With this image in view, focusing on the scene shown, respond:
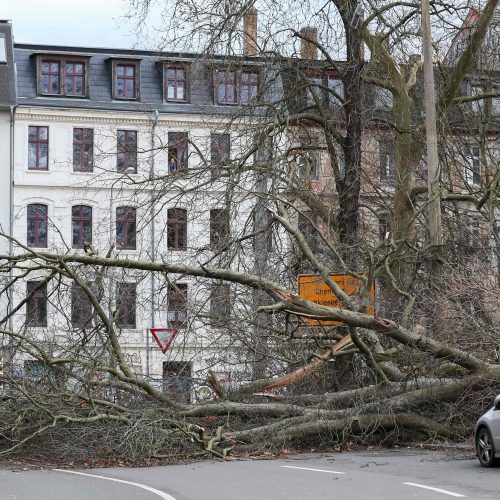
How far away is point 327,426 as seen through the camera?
64.1 ft

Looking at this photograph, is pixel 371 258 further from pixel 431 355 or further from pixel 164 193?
pixel 164 193

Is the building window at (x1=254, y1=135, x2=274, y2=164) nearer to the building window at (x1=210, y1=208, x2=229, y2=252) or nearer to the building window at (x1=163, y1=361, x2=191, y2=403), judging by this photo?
the building window at (x1=210, y1=208, x2=229, y2=252)

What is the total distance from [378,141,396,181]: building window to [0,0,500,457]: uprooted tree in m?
0.11

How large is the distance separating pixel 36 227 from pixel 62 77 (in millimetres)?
6629

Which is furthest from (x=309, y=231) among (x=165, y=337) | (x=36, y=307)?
(x=36, y=307)

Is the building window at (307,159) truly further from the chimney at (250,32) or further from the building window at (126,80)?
the building window at (126,80)

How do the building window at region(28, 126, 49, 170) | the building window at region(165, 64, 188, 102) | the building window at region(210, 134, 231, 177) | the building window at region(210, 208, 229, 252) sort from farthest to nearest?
the building window at region(165, 64, 188, 102)
the building window at region(28, 126, 49, 170)
the building window at region(210, 208, 229, 252)
the building window at region(210, 134, 231, 177)

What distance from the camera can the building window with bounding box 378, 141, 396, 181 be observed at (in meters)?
29.1

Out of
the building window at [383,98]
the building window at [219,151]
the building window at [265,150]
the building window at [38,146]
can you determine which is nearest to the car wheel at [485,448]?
the building window at [219,151]

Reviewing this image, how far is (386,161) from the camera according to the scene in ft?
104

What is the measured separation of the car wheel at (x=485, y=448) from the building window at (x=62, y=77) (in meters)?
39.4

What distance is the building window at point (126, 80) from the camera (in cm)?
5375

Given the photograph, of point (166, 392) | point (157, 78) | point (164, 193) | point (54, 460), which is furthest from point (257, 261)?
point (157, 78)

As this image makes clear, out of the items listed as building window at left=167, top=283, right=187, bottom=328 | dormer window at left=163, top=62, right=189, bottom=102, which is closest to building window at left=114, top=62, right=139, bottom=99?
dormer window at left=163, top=62, right=189, bottom=102
